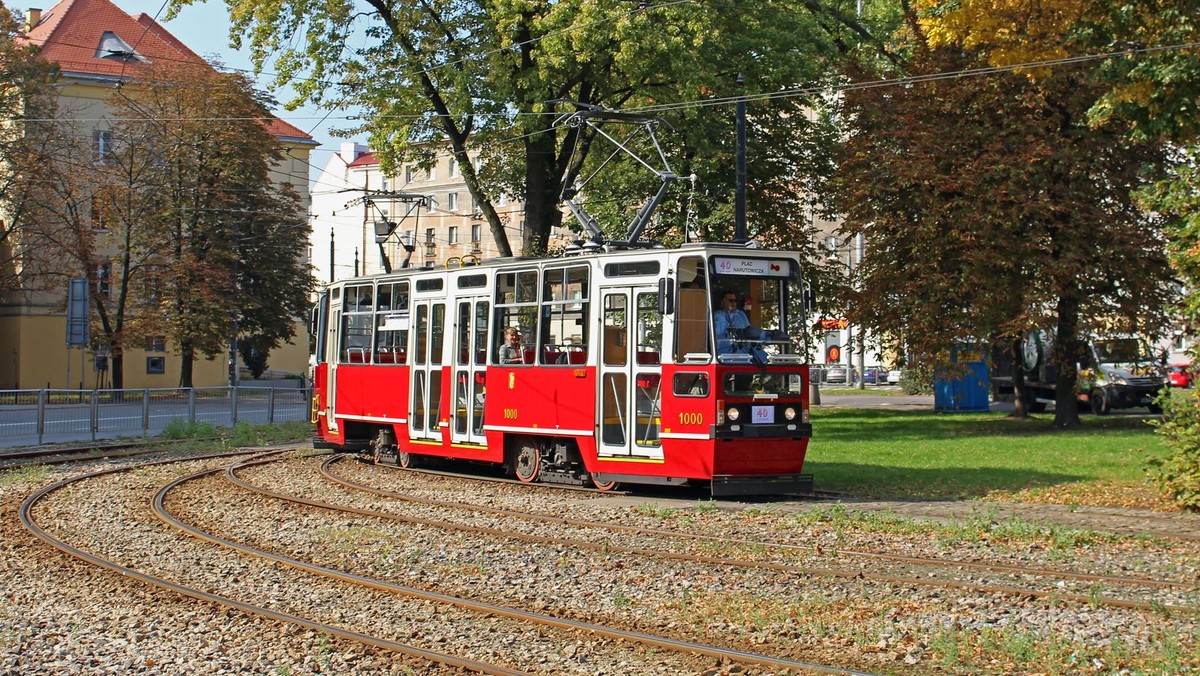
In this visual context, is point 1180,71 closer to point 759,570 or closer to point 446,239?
point 759,570

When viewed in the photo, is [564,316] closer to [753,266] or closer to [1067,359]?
[753,266]

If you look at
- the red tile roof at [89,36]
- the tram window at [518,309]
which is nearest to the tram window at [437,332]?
the tram window at [518,309]

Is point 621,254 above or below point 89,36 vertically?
below

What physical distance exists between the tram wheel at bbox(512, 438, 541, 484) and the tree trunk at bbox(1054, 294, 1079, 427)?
44.4 ft

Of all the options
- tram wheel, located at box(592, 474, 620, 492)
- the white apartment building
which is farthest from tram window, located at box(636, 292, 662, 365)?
the white apartment building

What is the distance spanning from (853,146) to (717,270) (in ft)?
47.9

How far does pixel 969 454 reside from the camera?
21406 mm

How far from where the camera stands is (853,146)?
2847 centimetres

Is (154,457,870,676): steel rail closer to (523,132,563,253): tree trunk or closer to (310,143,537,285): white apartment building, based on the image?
(523,132,563,253): tree trunk

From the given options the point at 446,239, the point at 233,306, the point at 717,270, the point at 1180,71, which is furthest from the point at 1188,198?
the point at 446,239

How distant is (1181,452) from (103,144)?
52248 millimetres

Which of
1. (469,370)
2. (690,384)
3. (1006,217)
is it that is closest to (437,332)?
(469,370)

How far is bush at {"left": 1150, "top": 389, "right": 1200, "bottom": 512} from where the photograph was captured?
13.9 meters

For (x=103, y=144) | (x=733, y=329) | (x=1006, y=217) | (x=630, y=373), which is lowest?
(x=630, y=373)
